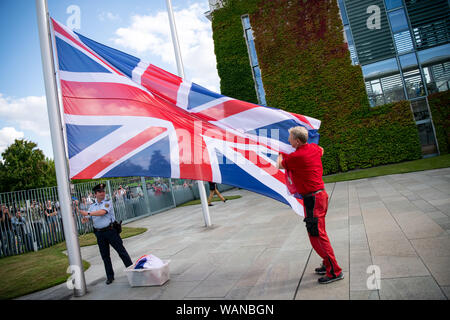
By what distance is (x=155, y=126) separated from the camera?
4.38 metres

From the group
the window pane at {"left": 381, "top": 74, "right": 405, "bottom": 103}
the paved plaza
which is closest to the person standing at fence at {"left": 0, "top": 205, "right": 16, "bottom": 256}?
the paved plaza

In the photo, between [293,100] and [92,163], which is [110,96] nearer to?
[92,163]

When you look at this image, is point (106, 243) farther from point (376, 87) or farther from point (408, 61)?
point (408, 61)

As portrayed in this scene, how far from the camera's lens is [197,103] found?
4.68 meters

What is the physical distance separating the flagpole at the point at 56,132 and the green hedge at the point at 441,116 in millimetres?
20517

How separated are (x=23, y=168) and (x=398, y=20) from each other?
164 ft

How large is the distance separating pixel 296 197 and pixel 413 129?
17.5 metres

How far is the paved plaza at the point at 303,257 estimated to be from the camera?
11.8 feet

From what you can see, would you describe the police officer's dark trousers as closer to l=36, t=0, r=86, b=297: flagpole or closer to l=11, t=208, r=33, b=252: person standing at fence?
l=36, t=0, r=86, b=297: flagpole

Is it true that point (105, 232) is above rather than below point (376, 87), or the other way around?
below

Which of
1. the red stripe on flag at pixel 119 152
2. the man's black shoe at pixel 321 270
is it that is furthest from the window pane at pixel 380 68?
the red stripe on flag at pixel 119 152

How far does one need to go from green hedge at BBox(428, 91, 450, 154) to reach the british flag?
1751 centimetres

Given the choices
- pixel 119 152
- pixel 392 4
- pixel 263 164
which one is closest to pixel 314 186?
pixel 263 164

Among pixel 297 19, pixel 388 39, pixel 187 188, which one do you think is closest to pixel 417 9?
pixel 388 39
